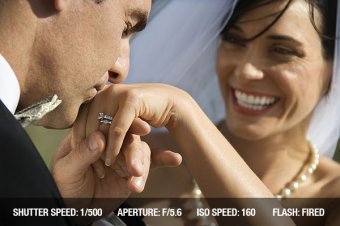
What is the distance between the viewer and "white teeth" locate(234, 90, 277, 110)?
9.07 ft

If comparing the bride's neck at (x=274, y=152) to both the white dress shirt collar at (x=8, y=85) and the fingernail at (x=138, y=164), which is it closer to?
the fingernail at (x=138, y=164)

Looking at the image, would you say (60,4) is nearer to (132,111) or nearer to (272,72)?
(132,111)

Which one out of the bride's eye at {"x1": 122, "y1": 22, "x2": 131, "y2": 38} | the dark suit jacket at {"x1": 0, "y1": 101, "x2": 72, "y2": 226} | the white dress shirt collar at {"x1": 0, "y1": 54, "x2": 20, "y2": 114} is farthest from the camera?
the bride's eye at {"x1": 122, "y1": 22, "x2": 131, "y2": 38}

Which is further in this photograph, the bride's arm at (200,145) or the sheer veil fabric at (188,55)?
the sheer veil fabric at (188,55)

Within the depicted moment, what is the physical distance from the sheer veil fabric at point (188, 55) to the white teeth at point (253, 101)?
0.20 meters

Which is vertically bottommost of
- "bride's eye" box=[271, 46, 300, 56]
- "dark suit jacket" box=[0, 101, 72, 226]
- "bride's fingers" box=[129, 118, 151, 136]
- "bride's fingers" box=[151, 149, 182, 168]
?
"bride's eye" box=[271, 46, 300, 56]

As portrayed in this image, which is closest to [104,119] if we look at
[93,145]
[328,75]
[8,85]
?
[93,145]

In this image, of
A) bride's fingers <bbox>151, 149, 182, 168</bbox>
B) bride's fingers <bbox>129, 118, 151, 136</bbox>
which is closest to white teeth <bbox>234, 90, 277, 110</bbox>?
bride's fingers <bbox>151, 149, 182, 168</bbox>

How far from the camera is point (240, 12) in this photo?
269 centimetres

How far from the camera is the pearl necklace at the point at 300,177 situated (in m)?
2.70

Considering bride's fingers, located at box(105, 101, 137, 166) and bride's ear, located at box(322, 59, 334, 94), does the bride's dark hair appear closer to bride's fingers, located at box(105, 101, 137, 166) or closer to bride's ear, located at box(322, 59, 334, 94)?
bride's ear, located at box(322, 59, 334, 94)

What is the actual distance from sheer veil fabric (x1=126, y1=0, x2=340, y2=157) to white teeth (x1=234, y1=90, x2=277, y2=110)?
198 millimetres

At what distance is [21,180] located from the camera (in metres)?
1.09

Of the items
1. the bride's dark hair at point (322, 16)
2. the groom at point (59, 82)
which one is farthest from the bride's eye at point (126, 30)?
the bride's dark hair at point (322, 16)
